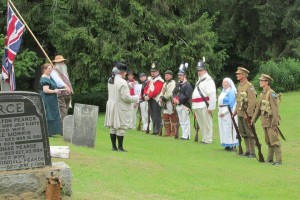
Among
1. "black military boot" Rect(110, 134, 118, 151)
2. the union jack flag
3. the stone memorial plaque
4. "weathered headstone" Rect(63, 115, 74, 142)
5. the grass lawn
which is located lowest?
the grass lawn

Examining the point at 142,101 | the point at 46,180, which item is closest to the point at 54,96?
the point at 142,101

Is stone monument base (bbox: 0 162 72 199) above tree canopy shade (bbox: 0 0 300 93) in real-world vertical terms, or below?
below

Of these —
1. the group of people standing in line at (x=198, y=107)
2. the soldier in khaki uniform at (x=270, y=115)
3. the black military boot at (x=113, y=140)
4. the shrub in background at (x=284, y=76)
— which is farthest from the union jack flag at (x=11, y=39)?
the shrub in background at (x=284, y=76)

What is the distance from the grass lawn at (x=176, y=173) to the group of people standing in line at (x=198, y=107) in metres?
0.56

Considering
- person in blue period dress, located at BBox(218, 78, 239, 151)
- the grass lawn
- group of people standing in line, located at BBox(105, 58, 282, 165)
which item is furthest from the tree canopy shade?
the grass lawn

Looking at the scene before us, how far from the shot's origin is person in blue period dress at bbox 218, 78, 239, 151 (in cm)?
1767

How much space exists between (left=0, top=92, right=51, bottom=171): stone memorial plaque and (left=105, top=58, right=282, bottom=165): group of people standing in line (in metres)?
5.97

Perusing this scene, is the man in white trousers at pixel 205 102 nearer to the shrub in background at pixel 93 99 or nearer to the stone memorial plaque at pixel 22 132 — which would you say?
the stone memorial plaque at pixel 22 132

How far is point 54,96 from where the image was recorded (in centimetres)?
1698

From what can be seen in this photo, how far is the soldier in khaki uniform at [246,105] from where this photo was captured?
1595cm

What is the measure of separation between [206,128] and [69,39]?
12842 mm

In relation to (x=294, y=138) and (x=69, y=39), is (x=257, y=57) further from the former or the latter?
(x=294, y=138)

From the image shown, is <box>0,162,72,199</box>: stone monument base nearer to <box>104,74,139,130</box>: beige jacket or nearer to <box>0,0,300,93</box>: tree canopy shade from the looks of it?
<box>104,74,139,130</box>: beige jacket

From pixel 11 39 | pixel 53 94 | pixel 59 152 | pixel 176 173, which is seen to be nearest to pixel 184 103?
pixel 53 94
